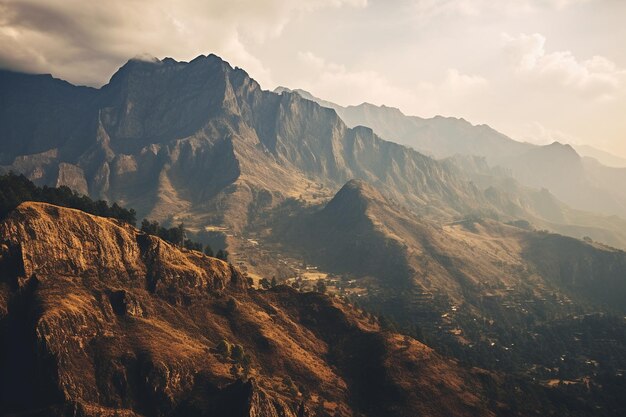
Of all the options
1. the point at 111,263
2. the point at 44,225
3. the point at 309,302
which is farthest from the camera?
the point at 309,302

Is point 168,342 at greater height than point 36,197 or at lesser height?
lesser

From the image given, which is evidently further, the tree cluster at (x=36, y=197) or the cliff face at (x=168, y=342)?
the tree cluster at (x=36, y=197)

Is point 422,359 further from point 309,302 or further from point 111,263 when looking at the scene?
point 111,263

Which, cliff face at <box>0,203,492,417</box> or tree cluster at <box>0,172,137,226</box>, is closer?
cliff face at <box>0,203,492,417</box>

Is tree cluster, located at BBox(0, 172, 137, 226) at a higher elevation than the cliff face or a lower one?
higher

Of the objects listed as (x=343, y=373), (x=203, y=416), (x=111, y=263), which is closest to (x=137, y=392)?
(x=203, y=416)

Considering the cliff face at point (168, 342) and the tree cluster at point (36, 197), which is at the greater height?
the tree cluster at point (36, 197)

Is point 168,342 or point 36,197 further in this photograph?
point 36,197

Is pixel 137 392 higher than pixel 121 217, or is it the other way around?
pixel 121 217
